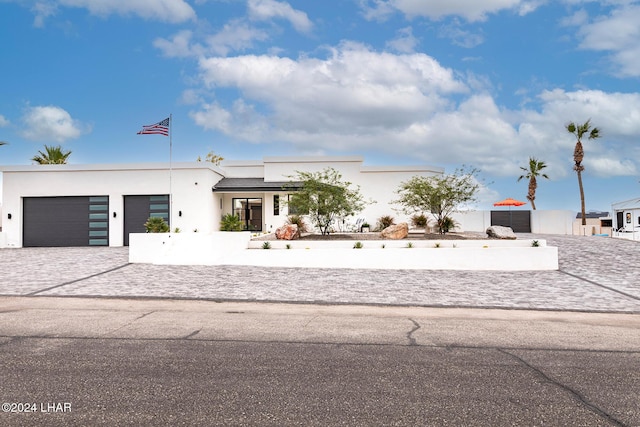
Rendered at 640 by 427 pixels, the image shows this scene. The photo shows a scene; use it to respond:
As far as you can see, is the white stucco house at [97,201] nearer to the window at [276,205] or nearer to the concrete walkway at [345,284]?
the window at [276,205]

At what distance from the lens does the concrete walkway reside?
12.1 m

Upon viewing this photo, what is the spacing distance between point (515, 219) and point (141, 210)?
2954cm

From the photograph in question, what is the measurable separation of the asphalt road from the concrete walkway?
2329mm

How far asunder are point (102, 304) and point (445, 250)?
12.8m

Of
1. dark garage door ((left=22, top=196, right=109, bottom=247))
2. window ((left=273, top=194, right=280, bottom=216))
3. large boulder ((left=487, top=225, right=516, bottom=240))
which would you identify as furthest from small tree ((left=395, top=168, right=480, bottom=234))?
dark garage door ((left=22, top=196, right=109, bottom=247))

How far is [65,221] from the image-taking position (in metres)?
27.3

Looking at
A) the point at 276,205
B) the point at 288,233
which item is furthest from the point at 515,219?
the point at 288,233

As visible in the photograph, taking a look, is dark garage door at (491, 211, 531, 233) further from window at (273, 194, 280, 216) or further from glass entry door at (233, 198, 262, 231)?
glass entry door at (233, 198, 262, 231)

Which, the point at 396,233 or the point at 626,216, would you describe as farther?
the point at 626,216

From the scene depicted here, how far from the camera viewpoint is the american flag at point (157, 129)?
21308 millimetres

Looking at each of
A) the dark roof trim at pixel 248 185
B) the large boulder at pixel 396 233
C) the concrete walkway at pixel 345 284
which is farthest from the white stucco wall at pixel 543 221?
the large boulder at pixel 396 233

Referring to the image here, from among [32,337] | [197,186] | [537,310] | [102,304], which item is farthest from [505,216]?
[32,337]

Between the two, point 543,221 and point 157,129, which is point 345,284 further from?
point 543,221

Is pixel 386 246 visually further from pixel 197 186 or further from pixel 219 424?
pixel 219 424
